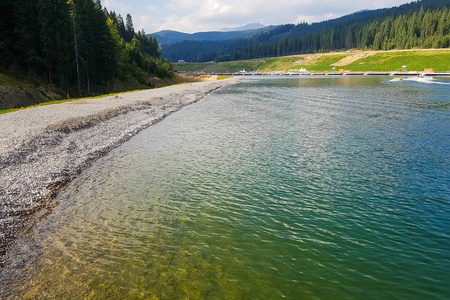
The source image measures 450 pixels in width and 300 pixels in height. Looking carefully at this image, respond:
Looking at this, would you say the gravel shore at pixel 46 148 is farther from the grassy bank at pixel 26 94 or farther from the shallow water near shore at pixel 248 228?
the grassy bank at pixel 26 94

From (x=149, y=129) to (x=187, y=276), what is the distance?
29021 millimetres

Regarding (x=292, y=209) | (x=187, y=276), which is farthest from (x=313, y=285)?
(x=292, y=209)

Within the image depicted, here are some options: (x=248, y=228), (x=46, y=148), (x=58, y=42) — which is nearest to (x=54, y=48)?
(x=58, y=42)

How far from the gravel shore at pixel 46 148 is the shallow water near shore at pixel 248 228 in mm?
1115

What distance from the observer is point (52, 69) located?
64688 mm

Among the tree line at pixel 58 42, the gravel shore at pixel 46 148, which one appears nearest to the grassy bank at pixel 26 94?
the tree line at pixel 58 42

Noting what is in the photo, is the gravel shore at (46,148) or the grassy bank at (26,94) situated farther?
the grassy bank at (26,94)

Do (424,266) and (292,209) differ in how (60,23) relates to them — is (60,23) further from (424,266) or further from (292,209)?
(424,266)

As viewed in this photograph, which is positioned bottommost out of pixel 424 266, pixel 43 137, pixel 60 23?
pixel 424 266

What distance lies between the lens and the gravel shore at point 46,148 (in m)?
14.5

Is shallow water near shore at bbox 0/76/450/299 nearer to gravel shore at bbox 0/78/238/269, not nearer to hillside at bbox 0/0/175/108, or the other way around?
gravel shore at bbox 0/78/238/269

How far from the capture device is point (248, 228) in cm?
1298

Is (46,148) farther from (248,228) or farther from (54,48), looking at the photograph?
(54,48)

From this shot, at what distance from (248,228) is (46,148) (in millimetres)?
19940
